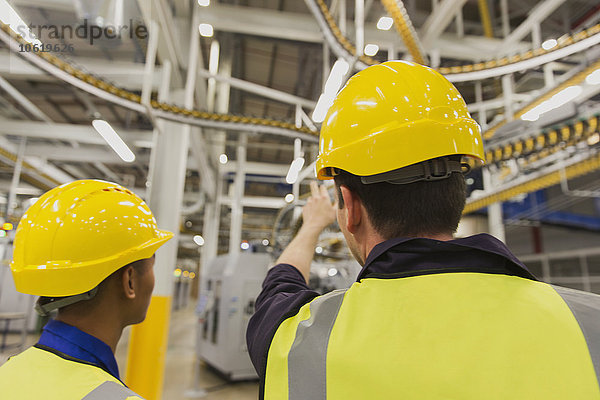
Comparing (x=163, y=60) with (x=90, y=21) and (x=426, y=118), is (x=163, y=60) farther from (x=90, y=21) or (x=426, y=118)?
(x=426, y=118)

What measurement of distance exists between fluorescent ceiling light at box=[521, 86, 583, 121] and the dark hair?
470cm

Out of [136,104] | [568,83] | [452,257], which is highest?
[568,83]

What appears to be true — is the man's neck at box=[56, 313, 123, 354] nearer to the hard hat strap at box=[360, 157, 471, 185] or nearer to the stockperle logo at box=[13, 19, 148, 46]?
the hard hat strap at box=[360, 157, 471, 185]

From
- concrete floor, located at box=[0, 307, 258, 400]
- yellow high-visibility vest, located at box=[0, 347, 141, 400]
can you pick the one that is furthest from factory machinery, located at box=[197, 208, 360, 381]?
yellow high-visibility vest, located at box=[0, 347, 141, 400]

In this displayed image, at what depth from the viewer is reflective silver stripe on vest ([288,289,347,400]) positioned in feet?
2.16

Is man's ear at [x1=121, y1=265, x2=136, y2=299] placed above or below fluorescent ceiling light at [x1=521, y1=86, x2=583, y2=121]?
below

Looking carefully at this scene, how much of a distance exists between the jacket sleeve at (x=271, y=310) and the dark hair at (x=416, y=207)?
0.25 metres

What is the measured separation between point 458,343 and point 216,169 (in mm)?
11155

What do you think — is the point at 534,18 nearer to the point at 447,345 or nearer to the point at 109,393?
the point at 447,345

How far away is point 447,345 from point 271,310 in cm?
38

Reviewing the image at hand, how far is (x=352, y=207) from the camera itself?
906 mm

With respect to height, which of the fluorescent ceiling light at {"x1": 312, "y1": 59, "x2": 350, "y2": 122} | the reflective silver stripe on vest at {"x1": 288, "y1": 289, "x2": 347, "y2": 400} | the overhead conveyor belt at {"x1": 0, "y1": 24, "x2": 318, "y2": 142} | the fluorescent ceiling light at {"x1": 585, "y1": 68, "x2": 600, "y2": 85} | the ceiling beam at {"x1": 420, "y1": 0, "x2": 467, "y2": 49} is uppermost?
the ceiling beam at {"x1": 420, "y1": 0, "x2": 467, "y2": 49}

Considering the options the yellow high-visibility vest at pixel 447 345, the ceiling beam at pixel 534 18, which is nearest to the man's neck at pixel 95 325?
the yellow high-visibility vest at pixel 447 345

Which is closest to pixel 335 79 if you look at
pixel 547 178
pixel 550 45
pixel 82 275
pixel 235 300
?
pixel 550 45
